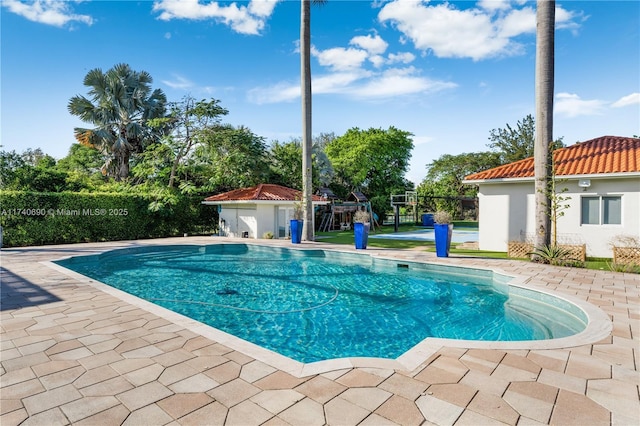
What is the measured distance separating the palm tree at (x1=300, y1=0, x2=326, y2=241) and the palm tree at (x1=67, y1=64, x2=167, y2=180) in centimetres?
1460

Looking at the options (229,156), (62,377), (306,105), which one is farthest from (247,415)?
(229,156)

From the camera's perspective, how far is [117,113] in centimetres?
2580

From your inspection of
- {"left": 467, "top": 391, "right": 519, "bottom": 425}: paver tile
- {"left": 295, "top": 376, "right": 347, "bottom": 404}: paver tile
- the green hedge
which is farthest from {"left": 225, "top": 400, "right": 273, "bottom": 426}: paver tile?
the green hedge

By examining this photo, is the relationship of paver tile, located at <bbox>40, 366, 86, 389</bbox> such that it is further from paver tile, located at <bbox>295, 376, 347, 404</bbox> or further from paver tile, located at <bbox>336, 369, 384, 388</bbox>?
paver tile, located at <bbox>336, 369, 384, 388</bbox>

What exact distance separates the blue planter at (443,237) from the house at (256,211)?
30.8 feet

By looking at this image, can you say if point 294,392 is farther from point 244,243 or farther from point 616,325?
point 244,243

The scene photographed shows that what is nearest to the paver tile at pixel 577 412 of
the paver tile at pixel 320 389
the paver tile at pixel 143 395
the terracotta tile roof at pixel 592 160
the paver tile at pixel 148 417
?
the paver tile at pixel 320 389

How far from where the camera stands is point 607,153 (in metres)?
12.8

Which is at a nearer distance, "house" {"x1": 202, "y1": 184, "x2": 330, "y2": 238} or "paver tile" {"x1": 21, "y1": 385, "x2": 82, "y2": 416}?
"paver tile" {"x1": 21, "y1": 385, "x2": 82, "y2": 416}

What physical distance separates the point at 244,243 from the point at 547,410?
16.1 meters

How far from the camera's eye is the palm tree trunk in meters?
18.0

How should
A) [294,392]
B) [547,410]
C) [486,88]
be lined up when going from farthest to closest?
1. [486,88]
2. [294,392]
3. [547,410]

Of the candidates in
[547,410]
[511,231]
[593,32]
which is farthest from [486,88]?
[547,410]

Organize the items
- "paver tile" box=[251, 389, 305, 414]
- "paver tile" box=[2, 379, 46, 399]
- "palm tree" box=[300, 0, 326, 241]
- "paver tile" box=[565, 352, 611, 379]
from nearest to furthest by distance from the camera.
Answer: "paver tile" box=[251, 389, 305, 414] < "paver tile" box=[2, 379, 46, 399] < "paver tile" box=[565, 352, 611, 379] < "palm tree" box=[300, 0, 326, 241]
